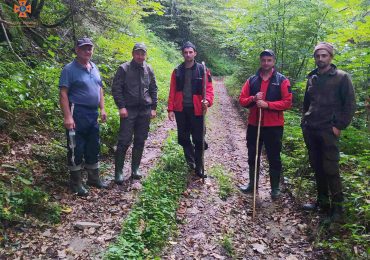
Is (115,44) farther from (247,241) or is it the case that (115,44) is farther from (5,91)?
(247,241)

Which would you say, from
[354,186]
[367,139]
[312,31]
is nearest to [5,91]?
[354,186]

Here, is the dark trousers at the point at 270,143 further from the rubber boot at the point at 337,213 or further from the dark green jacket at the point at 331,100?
the rubber boot at the point at 337,213

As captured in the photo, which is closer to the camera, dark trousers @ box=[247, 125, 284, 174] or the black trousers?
dark trousers @ box=[247, 125, 284, 174]

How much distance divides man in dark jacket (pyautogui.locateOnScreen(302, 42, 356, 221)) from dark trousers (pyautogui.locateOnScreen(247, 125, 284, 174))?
0.77m

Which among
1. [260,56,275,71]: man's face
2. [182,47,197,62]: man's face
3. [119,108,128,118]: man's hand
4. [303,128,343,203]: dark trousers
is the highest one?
[182,47,197,62]: man's face

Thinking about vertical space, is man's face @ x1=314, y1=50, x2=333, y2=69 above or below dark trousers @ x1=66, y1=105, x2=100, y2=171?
above

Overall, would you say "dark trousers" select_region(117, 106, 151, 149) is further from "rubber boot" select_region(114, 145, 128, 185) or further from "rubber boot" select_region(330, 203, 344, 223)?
"rubber boot" select_region(330, 203, 344, 223)

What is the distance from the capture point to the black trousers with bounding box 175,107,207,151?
270 inches

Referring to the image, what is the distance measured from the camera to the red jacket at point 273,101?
599 cm

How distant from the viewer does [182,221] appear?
5348 millimetres

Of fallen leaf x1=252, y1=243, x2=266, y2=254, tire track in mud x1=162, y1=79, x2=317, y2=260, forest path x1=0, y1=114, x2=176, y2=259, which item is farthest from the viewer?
fallen leaf x1=252, y1=243, x2=266, y2=254

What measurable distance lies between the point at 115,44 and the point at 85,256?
693 cm

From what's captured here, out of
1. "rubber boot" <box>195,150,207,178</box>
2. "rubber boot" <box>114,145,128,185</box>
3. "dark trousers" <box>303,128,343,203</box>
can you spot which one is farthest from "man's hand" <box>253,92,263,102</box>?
"rubber boot" <box>114,145,128,185</box>

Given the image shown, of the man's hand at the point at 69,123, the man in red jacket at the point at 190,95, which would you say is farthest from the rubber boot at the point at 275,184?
the man's hand at the point at 69,123
